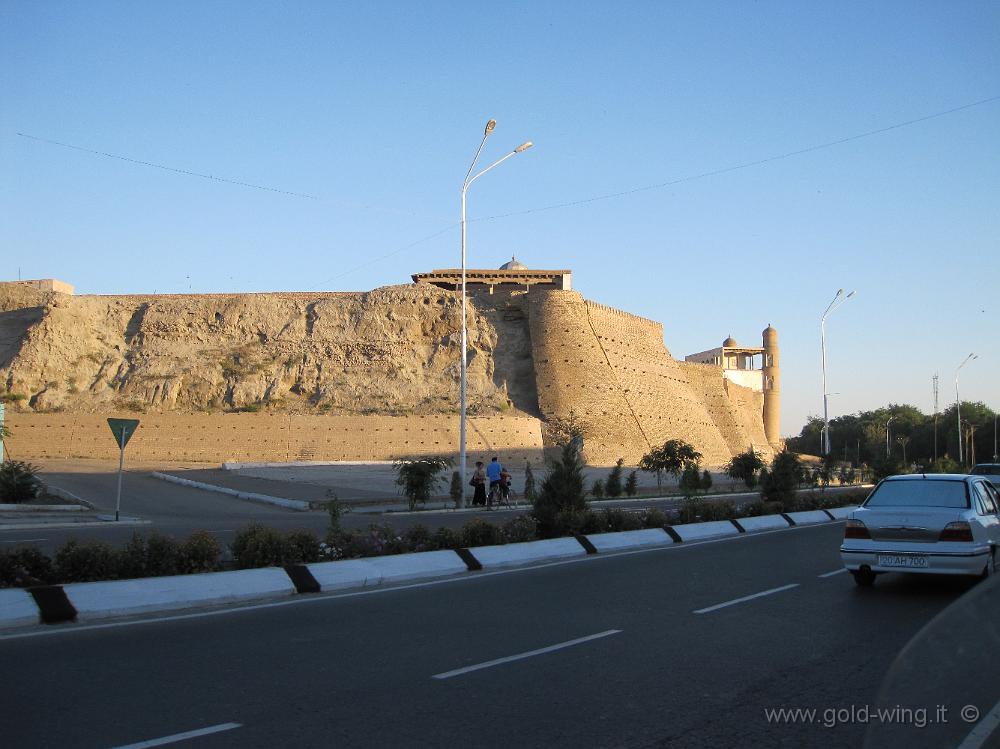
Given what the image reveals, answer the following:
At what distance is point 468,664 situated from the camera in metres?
6.86

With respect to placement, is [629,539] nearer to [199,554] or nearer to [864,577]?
[864,577]

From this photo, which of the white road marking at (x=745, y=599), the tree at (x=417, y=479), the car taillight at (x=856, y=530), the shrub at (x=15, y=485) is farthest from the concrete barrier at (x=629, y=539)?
the shrub at (x=15, y=485)

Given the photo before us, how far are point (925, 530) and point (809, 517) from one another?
13.1 metres

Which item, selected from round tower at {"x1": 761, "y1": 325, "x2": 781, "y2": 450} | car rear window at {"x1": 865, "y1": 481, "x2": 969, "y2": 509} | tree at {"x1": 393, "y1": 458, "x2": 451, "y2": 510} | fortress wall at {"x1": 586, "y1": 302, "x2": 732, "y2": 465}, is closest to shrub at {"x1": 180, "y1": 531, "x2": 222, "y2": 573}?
car rear window at {"x1": 865, "y1": 481, "x2": 969, "y2": 509}

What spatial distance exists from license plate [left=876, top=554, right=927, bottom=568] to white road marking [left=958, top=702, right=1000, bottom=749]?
4.94m

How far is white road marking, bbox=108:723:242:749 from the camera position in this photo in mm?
4879

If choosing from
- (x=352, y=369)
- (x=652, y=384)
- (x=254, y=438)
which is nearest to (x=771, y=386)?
(x=652, y=384)

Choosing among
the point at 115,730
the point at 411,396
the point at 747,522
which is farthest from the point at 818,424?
the point at 115,730

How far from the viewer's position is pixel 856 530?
35.6 ft

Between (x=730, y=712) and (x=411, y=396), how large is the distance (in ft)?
194

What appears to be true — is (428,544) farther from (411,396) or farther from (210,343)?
(210,343)

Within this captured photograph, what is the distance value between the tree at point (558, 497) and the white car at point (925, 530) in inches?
225

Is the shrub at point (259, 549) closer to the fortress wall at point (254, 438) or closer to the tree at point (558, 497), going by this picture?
the tree at point (558, 497)

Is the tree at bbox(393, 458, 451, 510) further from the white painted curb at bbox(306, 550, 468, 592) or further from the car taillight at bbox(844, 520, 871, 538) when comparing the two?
the car taillight at bbox(844, 520, 871, 538)
